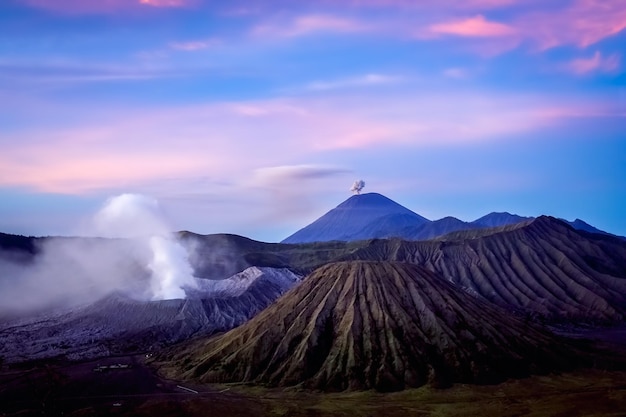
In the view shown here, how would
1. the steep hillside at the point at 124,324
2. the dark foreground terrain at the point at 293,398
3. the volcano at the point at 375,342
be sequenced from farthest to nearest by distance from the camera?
the steep hillside at the point at 124,324 → the volcano at the point at 375,342 → the dark foreground terrain at the point at 293,398

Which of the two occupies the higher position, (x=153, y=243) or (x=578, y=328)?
(x=153, y=243)

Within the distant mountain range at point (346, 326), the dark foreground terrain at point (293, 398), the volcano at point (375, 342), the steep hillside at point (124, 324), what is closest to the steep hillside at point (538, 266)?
the distant mountain range at point (346, 326)

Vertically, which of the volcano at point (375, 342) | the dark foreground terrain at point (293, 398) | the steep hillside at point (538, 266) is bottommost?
the dark foreground terrain at point (293, 398)

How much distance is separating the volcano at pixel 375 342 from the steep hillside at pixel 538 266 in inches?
2200

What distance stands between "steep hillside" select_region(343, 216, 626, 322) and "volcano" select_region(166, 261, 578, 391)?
5588 cm

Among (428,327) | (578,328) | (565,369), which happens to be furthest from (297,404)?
(578,328)

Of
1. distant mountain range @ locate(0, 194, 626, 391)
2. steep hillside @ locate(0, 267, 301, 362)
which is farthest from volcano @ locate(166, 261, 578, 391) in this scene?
steep hillside @ locate(0, 267, 301, 362)

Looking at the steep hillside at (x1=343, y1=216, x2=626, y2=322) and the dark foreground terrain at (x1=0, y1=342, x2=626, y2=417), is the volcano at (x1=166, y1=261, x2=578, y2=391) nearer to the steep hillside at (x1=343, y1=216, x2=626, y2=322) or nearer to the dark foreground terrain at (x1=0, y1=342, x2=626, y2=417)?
the dark foreground terrain at (x1=0, y1=342, x2=626, y2=417)

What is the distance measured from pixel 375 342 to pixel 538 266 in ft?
331

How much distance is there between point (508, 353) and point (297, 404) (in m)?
33.0

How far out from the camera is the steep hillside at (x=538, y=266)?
141625mm

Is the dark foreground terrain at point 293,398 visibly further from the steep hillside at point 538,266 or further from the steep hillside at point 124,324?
the steep hillside at point 538,266

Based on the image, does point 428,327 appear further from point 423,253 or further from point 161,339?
point 423,253

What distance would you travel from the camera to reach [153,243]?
558ft
